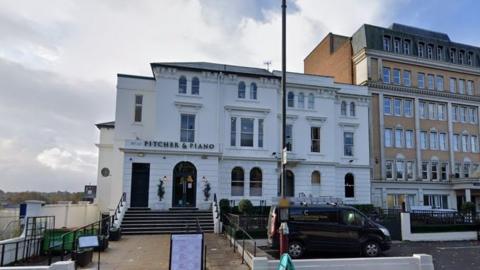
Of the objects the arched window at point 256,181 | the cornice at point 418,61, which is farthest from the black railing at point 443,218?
the cornice at point 418,61

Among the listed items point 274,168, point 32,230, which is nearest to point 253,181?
point 274,168

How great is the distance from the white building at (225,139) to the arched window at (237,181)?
0.24 feet

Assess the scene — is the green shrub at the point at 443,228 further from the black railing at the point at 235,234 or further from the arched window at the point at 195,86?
the arched window at the point at 195,86

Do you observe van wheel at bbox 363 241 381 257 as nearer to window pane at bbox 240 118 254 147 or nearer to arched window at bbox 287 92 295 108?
window pane at bbox 240 118 254 147

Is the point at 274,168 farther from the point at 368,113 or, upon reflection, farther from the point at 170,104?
the point at 368,113

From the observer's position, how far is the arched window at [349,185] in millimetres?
30172

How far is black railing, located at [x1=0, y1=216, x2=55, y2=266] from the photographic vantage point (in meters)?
12.9

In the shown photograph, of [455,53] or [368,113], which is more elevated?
[455,53]

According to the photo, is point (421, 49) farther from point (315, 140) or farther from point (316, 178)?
point (316, 178)

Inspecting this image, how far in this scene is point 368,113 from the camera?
3241 cm

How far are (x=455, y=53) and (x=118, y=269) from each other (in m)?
40.4

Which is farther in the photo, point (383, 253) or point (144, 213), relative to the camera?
point (144, 213)

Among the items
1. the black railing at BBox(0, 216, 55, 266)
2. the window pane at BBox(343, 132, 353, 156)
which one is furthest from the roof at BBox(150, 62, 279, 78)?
the black railing at BBox(0, 216, 55, 266)

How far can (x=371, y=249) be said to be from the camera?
47.0 ft
